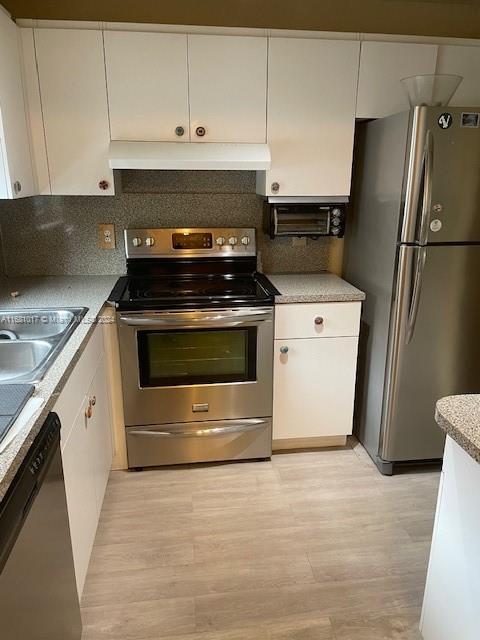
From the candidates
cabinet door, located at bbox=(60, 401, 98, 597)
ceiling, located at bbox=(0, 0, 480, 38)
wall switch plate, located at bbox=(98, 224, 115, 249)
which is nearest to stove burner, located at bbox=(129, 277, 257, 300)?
wall switch plate, located at bbox=(98, 224, 115, 249)

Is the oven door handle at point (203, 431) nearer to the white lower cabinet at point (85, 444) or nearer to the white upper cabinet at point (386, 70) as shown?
the white lower cabinet at point (85, 444)

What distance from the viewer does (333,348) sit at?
2438 millimetres

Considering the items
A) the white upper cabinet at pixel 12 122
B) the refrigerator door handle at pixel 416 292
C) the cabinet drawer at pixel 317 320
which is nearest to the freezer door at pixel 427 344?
the refrigerator door handle at pixel 416 292

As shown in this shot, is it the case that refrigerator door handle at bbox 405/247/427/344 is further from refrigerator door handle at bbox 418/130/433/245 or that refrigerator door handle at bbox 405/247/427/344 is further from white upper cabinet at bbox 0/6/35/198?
white upper cabinet at bbox 0/6/35/198

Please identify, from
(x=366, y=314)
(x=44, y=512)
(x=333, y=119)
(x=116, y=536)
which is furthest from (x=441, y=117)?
(x=116, y=536)

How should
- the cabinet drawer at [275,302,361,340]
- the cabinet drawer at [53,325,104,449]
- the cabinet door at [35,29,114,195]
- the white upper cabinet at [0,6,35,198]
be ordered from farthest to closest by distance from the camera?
the cabinet drawer at [275,302,361,340], the cabinet door at [35,29,114,195], the white upper cabinet at [0,6,35,198], the cabinet drawer at [53,325,104,449]

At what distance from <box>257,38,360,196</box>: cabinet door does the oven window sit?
0.79 m

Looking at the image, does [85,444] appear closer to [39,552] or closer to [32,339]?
[32,339]

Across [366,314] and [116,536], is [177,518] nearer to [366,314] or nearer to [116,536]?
[116,536]

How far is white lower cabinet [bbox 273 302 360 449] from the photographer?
237 cm

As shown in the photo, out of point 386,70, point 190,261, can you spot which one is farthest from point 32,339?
point 386,70

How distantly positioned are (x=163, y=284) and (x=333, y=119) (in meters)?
1.23

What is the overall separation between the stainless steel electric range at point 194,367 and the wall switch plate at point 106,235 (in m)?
0.10

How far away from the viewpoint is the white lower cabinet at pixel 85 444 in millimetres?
1532
